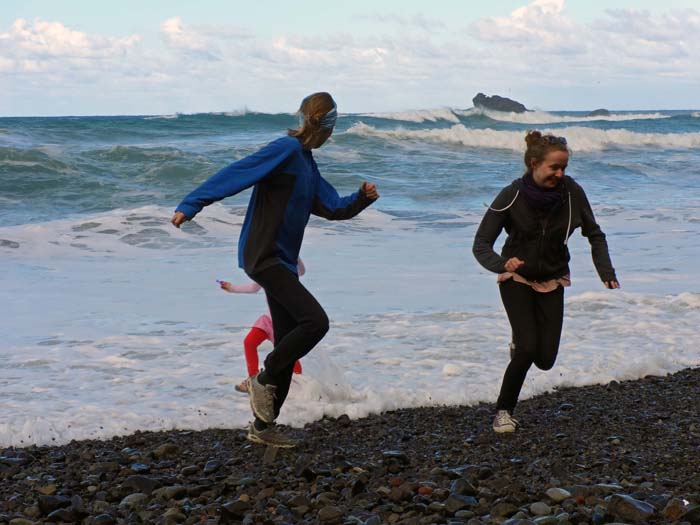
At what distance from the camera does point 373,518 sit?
12.5ft

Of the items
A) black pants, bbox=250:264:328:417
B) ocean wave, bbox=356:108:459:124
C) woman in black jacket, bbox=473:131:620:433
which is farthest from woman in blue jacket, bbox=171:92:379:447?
ocean wave, bbox=356:108:459:124

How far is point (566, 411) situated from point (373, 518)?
2.62 m

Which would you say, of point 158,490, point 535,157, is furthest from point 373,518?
point 535,157

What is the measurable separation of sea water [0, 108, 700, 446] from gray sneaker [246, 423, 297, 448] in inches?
37.7

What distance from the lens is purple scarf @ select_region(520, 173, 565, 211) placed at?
520 centimetres

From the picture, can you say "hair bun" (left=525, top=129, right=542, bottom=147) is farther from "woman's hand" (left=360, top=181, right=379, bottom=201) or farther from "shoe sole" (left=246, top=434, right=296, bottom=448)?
"shoe sole" (left=246, top=434, right=296, bottom=448)

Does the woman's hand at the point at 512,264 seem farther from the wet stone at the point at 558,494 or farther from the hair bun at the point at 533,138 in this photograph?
the wet stone at the point at 558,494

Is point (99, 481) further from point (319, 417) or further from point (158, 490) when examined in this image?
point (319, 417)

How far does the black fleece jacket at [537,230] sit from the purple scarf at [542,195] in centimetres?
3

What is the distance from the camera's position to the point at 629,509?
3.65 m

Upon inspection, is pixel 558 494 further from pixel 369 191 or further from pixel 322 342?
pixel 322 342

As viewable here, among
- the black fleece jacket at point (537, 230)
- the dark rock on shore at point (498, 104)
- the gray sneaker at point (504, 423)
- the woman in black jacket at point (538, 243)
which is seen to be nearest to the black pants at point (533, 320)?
the woman in black jacket at point (538, 243)

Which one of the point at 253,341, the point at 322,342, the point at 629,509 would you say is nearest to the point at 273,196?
the point at 253,341

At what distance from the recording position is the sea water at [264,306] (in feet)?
21.7
